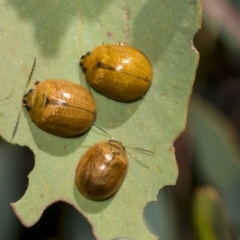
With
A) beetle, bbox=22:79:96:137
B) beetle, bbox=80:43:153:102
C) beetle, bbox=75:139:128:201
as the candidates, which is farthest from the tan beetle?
beetle, bbox=80:43:153:102

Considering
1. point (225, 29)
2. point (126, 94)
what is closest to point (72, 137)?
point (126, 94)

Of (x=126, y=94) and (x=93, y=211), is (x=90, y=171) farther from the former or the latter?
(x=126, y=94)

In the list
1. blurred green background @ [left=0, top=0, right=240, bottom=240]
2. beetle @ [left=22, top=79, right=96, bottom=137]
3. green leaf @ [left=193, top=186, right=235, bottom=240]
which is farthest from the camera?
blurred green background @ [left=0, top=0, right=240, bottom=240]

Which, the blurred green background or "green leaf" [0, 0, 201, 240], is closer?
"green leaf" [0, 0, 201, 240]

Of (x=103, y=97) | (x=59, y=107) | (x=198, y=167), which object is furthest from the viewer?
(x=198, y=167)

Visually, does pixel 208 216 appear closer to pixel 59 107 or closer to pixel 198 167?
pixel 198 167

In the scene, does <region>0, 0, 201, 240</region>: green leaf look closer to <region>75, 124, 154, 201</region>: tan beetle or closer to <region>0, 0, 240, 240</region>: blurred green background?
<region>75, 124, 154, 201</region>: tan beetle

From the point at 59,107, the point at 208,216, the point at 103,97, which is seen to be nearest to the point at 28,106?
the point at 59,107
